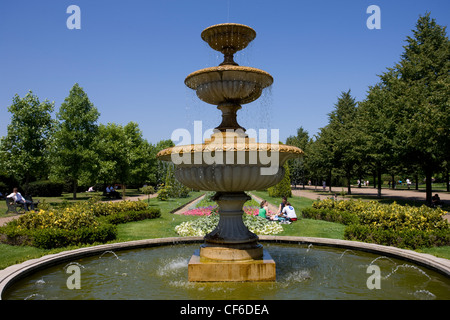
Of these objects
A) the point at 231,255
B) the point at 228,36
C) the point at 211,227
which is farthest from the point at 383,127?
the point at 231,255

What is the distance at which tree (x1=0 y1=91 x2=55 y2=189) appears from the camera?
2339cm

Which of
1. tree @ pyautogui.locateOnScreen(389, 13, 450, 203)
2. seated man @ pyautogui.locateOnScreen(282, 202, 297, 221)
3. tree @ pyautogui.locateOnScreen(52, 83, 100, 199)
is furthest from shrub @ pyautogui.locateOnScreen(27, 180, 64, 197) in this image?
tree @ pyautogui.locateOnScreen(389, 13, 450, 203)

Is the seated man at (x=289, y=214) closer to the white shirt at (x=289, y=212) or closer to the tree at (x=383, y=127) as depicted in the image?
the white shirt at (x=289, y=212)

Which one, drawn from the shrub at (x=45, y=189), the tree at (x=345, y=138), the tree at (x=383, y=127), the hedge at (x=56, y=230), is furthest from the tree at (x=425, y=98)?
the shrub at (x=45, y=189)

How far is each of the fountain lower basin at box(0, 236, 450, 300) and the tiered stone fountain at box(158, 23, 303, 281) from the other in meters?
0.33

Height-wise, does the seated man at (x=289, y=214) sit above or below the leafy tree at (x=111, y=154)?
below

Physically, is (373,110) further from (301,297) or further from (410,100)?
(301,297)

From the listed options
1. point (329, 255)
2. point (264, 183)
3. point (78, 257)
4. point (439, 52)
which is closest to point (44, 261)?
point (78, 257)

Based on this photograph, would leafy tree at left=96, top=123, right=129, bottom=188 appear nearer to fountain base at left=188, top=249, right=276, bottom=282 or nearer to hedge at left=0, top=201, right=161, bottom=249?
hedge at left=0, top=201, right=161, bottom=249

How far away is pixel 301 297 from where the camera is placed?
199 inches

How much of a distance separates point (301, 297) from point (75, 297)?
3.44 metres

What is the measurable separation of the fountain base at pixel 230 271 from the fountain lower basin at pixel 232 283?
4.5 inches

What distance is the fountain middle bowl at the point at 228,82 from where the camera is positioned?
20.8 ft

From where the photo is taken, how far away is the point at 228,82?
6.54 m
